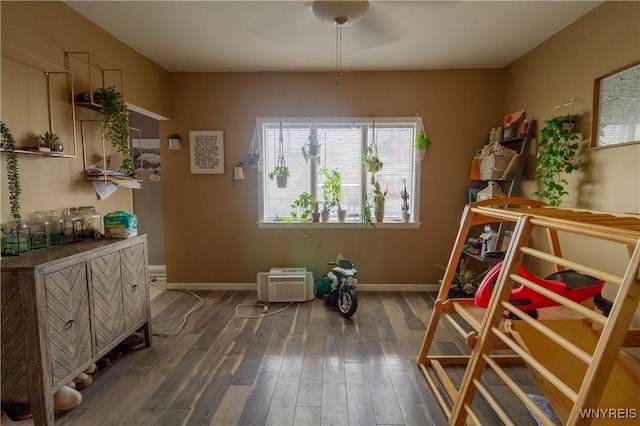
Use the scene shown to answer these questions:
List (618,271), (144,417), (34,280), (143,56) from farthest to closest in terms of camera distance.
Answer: (143,56), (618,271), (144,417), (34,280)

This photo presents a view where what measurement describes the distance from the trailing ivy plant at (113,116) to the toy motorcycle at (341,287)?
2214 millimetres

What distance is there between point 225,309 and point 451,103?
3322 mm

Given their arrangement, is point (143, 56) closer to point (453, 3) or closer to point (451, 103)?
point (453, 3)

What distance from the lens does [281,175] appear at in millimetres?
3324

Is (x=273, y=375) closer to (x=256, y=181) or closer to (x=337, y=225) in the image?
(x=337, y=225)

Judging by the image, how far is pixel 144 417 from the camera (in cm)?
162

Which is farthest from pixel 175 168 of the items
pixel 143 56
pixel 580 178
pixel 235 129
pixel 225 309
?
pixel 580 178

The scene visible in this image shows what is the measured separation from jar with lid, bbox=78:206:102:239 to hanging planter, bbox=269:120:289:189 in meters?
1.68

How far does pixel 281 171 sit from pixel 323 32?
1.44 m

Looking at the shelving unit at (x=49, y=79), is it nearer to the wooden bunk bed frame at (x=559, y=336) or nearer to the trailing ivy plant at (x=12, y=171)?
the trailing ivy plant at (x=12, y=171)

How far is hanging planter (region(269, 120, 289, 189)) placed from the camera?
332 centimetres

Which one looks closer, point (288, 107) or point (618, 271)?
point (618, 271)

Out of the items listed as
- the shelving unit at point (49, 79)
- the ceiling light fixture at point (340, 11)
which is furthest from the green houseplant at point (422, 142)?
the shelving unit at point (49, 79)

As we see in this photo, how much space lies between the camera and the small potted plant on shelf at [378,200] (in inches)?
131
